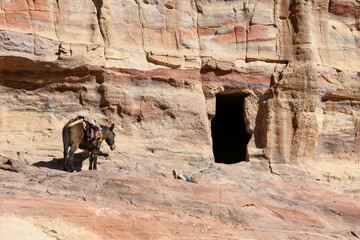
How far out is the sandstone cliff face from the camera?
14.3m

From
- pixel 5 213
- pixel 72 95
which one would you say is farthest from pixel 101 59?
pixel 5 213

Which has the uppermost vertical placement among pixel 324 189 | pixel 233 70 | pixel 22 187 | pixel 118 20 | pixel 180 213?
pixel 118 20

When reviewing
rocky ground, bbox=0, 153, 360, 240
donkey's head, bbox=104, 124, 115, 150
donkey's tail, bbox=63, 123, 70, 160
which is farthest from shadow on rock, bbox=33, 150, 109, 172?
donkey's tail, bbox=63, 123, 70, 160

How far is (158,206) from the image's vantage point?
9.88 metres

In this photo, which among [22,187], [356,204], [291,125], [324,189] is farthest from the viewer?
[291,125]

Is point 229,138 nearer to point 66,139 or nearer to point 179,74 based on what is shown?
point 179,74

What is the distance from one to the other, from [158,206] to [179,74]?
20.9ft

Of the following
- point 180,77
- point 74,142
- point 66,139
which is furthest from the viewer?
point 180,77

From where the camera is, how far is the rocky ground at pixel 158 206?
8633 mm

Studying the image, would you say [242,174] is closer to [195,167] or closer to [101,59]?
[195,167]

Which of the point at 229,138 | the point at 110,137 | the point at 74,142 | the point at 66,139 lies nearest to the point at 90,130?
the point at 74,142

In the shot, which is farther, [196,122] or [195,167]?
[196,122]

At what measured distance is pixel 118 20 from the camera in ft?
51.1

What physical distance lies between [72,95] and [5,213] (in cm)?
659
